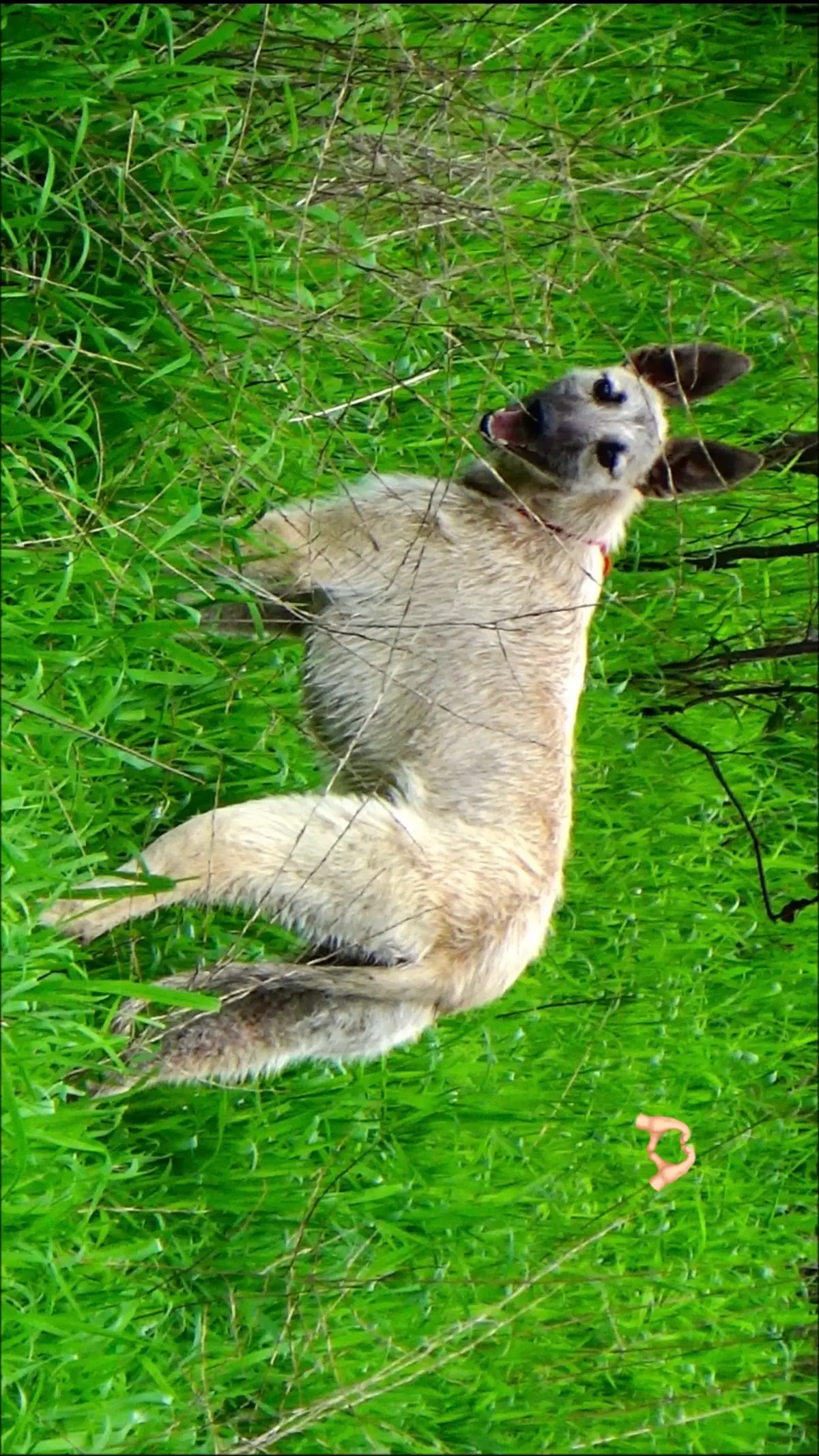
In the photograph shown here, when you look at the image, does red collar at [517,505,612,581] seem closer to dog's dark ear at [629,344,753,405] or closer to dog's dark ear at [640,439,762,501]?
dog's dark ear at [640,439,762,501]

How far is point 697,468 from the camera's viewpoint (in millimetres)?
4586

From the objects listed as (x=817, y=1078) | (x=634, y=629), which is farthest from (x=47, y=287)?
(x=817, y=1078)

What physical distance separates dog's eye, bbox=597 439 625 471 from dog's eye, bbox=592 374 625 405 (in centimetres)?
12

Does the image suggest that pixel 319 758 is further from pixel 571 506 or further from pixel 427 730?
pixel 571 506

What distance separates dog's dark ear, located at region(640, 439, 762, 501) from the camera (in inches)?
176

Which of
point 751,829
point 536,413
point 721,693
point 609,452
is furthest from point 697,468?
point 751,829

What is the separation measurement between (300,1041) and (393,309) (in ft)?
6.00

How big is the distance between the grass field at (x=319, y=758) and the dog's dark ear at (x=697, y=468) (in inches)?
14.3

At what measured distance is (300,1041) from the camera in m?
3.77

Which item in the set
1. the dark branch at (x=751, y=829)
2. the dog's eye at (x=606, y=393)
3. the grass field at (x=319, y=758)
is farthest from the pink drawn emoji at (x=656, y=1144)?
the dog's eye at (x=606, y=393)

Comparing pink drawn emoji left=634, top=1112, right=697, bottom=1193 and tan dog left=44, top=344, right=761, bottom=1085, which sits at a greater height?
tan dog left=44, top=344, right=761, bottom=1085

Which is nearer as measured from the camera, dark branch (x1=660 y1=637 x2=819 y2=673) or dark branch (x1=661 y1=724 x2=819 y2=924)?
dark branch (x1=660 y1=637 x2=819 y2=673)

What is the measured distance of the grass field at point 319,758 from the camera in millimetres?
3547

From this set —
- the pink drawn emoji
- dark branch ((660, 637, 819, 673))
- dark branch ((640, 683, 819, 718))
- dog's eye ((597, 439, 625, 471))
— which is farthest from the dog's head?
the pink drawn emoji
